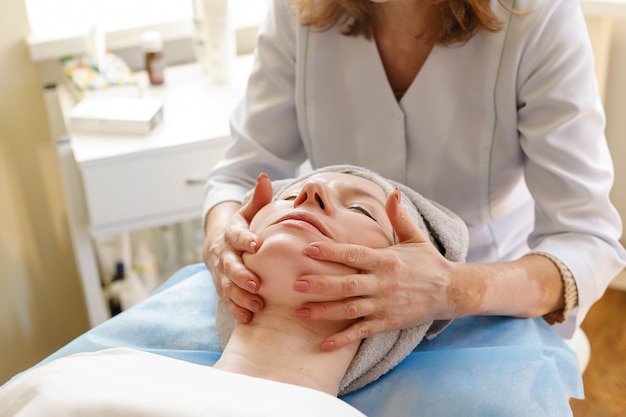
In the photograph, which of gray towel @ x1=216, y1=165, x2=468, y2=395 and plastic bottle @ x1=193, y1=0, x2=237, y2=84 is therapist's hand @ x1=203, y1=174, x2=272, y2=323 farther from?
plastic bottle @ x1=193, y1=0, x2=237, y2=84

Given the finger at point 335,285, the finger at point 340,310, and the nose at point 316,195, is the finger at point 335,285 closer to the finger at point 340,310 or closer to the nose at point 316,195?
the finger at point 340,310

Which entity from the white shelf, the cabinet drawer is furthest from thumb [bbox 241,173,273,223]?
the white shelf

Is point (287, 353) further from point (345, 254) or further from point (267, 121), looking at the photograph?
point (267, 121)

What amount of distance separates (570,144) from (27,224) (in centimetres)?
152

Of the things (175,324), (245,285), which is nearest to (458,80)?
(245,285)

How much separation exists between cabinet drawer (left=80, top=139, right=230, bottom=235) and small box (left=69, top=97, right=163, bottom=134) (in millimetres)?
94

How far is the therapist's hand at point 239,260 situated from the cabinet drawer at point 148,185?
0.57m

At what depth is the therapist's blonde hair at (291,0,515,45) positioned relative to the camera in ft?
4.30

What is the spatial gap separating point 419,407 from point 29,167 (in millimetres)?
1463

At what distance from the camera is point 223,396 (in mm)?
918

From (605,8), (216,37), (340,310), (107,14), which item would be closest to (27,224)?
(107,14)

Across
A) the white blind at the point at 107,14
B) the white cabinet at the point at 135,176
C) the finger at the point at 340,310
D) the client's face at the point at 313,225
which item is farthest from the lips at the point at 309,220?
the white blind at the point at 107,14

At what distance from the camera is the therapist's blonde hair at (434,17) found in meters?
1.31

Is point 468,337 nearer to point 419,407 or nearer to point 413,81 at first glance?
point 419,407
